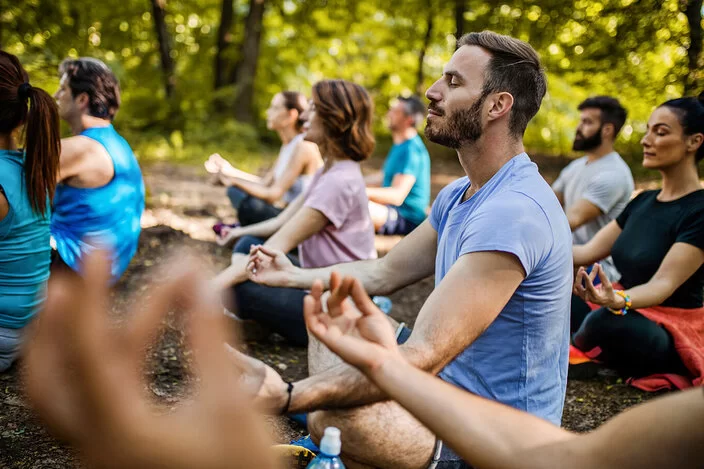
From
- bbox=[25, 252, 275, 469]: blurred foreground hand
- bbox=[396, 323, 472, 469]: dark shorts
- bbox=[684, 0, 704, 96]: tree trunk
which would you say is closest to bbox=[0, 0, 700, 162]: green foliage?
bbox=[684, 0, 704, 96]: tree trunk

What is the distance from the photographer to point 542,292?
1863 millimetres

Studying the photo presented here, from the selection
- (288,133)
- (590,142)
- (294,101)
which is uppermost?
(294,101)

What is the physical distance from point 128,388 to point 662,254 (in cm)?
323

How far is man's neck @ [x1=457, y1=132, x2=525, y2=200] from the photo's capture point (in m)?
2.14

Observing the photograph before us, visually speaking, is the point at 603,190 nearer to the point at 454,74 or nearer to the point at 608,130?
the point at 608,130

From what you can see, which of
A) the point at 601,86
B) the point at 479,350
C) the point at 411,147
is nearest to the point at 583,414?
the point at 479,350

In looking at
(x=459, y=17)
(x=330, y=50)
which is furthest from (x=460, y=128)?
(x=330, y=50)

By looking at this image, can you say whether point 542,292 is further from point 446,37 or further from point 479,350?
point 446,37

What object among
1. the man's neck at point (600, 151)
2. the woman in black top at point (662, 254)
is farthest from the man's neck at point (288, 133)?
the woman in black top at point (662, 254)

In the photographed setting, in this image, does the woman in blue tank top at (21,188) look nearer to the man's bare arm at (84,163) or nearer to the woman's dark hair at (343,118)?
the man's bare arm at (84,163)

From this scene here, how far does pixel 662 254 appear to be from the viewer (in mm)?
3402

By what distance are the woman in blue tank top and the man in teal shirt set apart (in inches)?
125

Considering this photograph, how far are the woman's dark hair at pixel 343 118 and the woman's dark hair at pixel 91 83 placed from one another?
4.14 ft

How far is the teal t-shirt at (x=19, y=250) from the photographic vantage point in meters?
2.91
